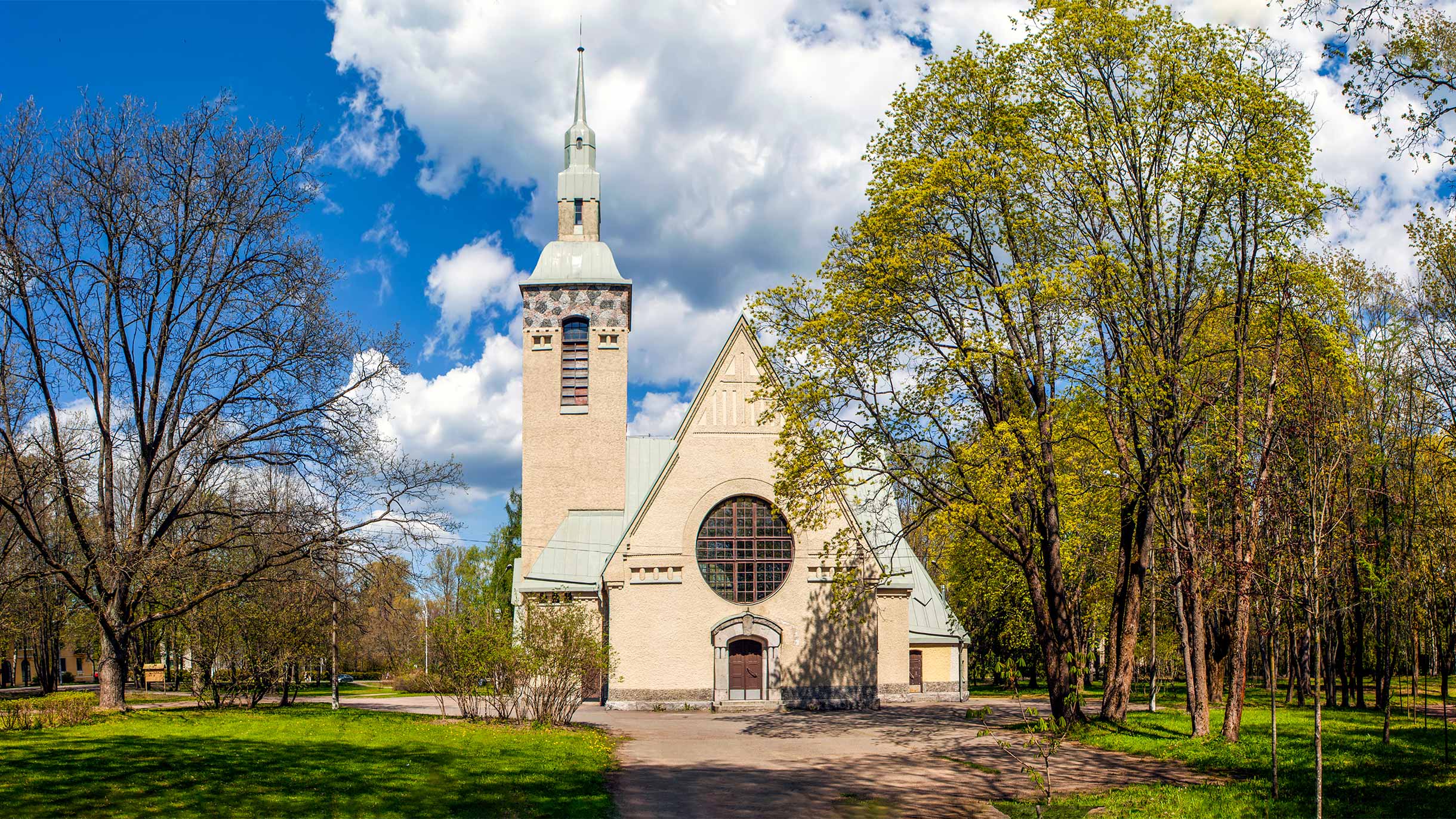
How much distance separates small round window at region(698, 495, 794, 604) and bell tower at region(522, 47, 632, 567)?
313 inches

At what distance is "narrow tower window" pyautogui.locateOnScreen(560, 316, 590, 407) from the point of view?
39.6 metres

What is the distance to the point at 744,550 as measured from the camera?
105 feet

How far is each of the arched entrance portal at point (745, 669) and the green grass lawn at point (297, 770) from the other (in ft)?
38.0

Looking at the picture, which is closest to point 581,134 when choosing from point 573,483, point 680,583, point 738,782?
point 573,483

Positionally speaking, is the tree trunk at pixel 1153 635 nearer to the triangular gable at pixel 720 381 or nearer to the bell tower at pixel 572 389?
the triangular gable at pixel 720 381

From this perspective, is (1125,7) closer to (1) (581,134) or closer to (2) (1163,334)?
(2) (1163,334)

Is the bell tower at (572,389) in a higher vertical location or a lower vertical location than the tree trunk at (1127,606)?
higher

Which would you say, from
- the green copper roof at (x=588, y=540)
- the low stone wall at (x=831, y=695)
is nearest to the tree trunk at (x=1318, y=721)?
the low stone wall at (x=831, y=695)

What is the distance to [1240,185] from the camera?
18484 millimetres

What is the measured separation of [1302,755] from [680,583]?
1888cm

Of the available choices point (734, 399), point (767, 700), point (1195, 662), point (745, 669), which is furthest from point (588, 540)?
point (1195, 662)

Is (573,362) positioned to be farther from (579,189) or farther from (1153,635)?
(1153,635)

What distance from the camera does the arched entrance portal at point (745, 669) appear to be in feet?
103

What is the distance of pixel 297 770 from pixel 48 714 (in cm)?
912
